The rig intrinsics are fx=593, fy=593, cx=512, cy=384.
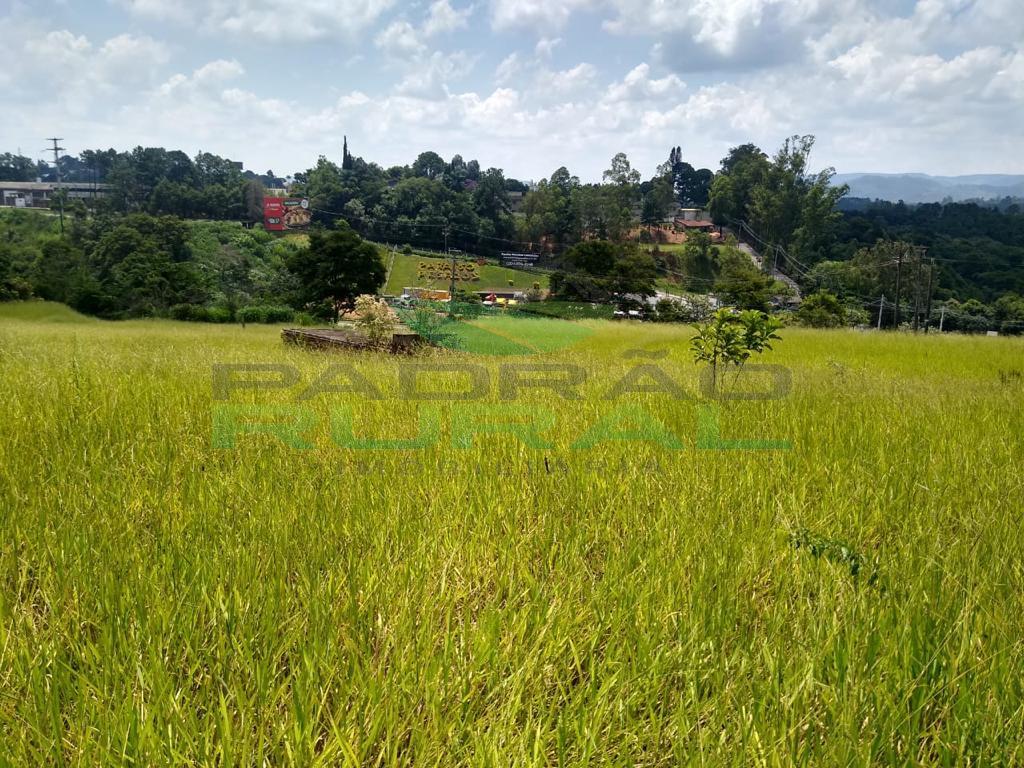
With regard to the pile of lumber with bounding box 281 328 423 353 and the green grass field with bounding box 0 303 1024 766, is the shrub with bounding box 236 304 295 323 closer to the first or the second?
the pile of lumber with bounding box 281 328 423 353

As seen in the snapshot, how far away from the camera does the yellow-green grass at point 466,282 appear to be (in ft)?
242

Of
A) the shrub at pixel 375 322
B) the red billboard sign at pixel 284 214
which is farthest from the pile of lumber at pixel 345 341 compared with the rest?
the red billboard sign at pixel 284 214

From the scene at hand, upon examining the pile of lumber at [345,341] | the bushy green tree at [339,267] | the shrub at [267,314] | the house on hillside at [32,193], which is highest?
the house on hillside at [32,193]

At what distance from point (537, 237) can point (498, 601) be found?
8664cm

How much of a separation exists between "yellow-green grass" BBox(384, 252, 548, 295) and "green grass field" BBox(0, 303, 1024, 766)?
6785 centimetres

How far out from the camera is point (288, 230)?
90812 mm

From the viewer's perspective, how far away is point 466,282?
245 ft

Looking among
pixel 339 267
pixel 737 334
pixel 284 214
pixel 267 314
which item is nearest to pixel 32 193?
pixel 284 214

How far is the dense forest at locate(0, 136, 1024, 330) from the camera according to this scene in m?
47.1

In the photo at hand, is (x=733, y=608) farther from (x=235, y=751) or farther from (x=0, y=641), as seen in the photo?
(x=0, y=641)

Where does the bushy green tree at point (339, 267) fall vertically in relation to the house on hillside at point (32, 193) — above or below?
below

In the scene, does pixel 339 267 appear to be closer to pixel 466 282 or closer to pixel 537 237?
pixel 466 282

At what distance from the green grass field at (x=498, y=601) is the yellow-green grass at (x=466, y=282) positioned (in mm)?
67850

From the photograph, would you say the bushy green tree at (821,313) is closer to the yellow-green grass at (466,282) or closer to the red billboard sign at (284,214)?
the yellow-green grass at (466,282)
